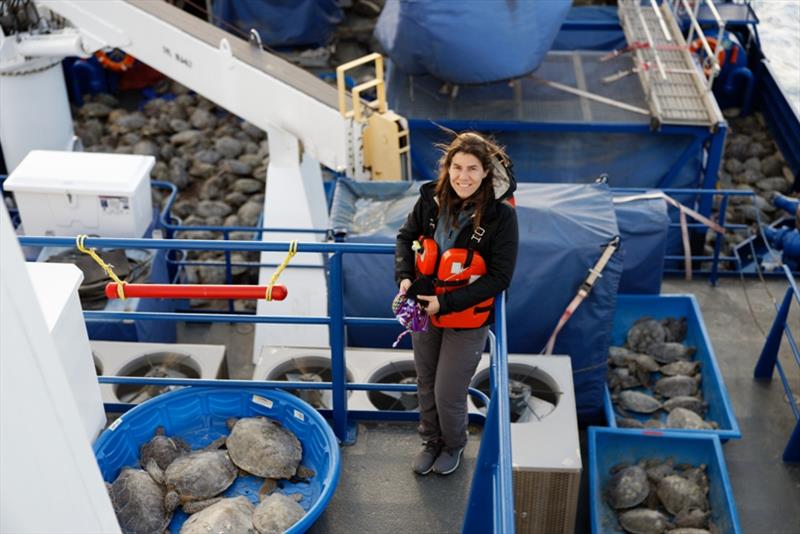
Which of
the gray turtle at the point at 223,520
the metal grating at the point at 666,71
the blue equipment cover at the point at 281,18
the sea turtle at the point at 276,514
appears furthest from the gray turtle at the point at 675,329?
the blue equipment cover at the point at 281,18

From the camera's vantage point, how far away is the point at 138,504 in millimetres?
3672

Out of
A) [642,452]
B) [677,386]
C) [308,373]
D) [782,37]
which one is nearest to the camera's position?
[308,373]

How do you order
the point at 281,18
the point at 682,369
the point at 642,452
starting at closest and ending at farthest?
the point at 642,452, the point at 682,369, the point at 281,18

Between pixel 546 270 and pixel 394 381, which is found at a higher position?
pixel 546 270

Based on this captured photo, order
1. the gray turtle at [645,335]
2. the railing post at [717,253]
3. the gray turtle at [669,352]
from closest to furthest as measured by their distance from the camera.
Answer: the gray turtle at [669,352] < the gray turtle at [645,335] < the railing post at [717,253]

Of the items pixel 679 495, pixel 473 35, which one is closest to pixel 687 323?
pixel 679 495

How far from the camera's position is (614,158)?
963 centimetres

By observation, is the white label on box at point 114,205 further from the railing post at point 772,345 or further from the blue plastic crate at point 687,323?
the railing post at point 772,345

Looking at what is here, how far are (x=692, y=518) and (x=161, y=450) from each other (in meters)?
3.24

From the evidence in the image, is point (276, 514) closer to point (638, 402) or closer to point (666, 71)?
point (638, 402)

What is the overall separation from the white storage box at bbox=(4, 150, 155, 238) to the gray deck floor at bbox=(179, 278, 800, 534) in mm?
1239

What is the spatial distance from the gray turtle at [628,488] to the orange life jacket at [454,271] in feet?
8.13

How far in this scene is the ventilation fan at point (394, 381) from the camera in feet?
19.1

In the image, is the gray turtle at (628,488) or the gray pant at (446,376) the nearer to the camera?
the gray pant at (446,376)
